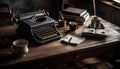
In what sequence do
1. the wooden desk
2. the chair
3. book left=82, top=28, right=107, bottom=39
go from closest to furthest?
the wooden desk, book left=82, top=28, right=107, bottom=39, the chair

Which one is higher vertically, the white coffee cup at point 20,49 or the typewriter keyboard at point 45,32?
the typewriter keyboard at point 45,32

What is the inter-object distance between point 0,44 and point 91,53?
991mm

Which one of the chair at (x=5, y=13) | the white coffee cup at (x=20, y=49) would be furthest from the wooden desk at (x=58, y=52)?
the chair at (x=5, y=13)

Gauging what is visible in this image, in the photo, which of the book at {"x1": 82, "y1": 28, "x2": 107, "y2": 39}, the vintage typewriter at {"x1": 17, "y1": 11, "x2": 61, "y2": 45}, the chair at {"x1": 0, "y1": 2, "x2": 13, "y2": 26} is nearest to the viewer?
the vintage typewriter at {"x1": 17, "y1": 11, "x2": 61, "y2": 45}

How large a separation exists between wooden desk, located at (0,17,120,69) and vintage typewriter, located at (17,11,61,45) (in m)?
0.07

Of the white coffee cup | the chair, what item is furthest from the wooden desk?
→ the chair

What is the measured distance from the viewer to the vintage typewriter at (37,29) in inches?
81.8

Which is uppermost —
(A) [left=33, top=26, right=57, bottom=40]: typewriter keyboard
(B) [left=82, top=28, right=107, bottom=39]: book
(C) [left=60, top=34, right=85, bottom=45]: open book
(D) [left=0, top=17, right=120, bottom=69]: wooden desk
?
(A) [left=33, top=26, right=57, bottom=40]: typewriter keyboard

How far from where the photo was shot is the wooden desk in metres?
1.83

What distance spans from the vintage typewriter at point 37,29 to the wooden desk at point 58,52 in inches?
2.9

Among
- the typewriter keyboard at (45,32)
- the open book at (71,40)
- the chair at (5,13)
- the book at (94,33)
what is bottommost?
the open book at (71,40)

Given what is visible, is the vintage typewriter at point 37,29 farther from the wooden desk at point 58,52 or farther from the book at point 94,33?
the book at point 94,33

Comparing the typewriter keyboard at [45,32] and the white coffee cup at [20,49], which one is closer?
the white coffee cup at [20,49]

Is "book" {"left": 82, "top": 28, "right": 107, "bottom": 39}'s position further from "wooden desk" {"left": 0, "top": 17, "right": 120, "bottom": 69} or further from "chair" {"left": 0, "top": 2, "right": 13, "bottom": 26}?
"chair" {"left": 0, "top": 2, "right": 13, "bottom": 26}
